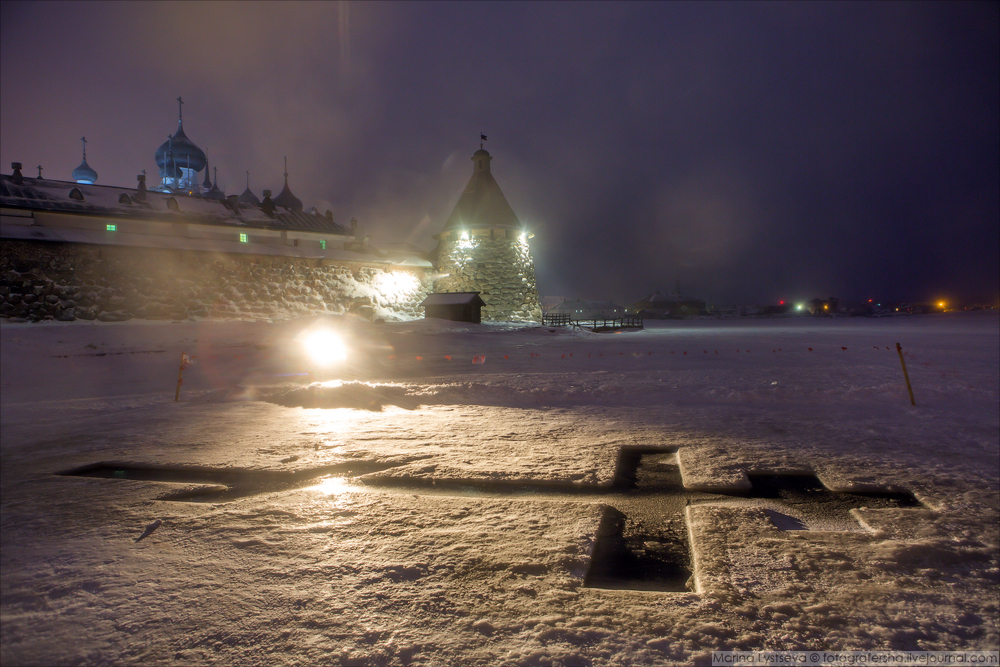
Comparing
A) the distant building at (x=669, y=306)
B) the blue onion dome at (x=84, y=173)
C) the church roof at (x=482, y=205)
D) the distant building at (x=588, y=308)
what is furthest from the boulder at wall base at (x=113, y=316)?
the distant building at (x=669, y=306)

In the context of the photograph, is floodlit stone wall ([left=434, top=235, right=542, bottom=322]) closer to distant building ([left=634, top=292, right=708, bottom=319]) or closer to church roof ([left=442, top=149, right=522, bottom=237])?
church roof ([left=442, top=149, right=522, bottom=237])

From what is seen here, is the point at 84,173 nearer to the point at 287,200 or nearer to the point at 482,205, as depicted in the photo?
the point at 287,200

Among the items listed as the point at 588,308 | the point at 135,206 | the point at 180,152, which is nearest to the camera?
the point at 135,206

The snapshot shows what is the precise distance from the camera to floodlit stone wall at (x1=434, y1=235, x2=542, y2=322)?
97.3 feet

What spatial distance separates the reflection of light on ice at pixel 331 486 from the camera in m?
3.68

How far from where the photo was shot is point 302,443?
5.15m

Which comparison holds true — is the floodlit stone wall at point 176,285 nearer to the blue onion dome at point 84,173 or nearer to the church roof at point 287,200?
the church roof at point 287,200

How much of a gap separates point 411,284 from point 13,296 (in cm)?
1774

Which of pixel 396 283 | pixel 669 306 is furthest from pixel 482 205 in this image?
pixel 669 306

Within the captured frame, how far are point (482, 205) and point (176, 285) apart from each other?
58.6ft

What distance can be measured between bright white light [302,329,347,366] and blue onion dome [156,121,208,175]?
83.4 feet

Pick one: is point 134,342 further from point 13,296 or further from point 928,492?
point 928,492

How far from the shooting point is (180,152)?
34.1m

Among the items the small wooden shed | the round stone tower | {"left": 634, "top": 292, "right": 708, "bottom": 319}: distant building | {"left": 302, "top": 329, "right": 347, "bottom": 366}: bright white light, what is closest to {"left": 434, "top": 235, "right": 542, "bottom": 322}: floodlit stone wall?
the round stone tower
